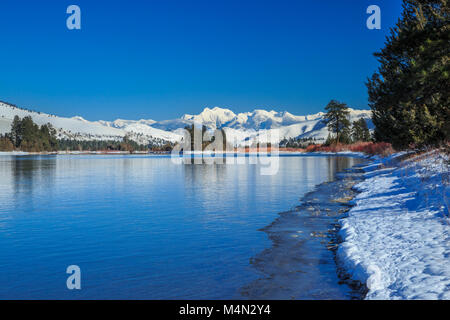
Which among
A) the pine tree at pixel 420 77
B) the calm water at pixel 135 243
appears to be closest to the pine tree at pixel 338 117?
the pine tree at pixel 420 77

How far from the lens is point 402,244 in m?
10.7

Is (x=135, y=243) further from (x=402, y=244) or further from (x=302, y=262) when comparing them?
(x=402, y=244)

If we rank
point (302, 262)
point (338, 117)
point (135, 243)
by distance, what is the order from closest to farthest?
point (302, 262) < point (135, 243) < point (338, 117)

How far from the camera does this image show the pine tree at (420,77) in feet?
48.0

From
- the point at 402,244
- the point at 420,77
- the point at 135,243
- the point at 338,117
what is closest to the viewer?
the point at 402,244

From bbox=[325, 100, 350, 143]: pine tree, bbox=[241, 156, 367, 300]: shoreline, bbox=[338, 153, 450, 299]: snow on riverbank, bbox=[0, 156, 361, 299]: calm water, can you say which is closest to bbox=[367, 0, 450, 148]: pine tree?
bbox=[338, 153, 450, 299]: snow on riverbank

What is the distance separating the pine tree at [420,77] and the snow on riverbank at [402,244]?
12.8 ft

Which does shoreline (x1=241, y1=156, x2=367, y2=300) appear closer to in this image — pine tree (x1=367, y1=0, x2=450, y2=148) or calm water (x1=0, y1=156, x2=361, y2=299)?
calm water (x1=0, y1=156, x2=361, y2=299)

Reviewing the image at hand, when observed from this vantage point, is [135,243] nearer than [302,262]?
No

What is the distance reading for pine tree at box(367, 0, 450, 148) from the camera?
1464cm

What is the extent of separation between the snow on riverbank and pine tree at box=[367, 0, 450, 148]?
3887 millimetres

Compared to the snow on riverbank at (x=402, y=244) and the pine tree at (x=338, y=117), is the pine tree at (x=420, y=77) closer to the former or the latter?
the snow on riverbank at (x=402, y=244)

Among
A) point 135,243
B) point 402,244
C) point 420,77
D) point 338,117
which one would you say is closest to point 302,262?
point 402,244

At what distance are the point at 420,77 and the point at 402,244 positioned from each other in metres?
7.01
